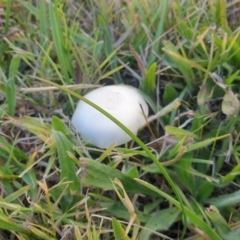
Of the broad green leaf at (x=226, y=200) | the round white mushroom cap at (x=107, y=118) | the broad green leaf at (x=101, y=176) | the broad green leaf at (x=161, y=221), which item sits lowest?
the broad green leaf at (x=161, y=221)

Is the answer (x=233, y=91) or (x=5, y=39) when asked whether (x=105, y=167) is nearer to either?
(x=233, y=91)

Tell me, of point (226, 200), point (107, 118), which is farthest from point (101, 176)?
point (226, 200)

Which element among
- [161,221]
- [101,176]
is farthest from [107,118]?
[161,221]

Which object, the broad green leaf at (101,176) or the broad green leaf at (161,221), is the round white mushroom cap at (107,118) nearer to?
the broad green leaf at (101,176)

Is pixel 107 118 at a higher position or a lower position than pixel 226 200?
higher

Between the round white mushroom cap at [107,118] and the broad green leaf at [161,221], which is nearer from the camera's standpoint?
the broad green leaf at [161,221]

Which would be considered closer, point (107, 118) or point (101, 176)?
point (101, 176)

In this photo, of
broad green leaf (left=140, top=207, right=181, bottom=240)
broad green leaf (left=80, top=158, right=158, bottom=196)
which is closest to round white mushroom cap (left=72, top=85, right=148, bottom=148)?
broad green leaf (left=80, top=158, right=158, bottom=196)

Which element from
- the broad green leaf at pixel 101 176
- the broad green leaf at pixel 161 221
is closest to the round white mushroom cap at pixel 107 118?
the broad green leaf at pixel 101 176

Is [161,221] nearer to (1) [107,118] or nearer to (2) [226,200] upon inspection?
(2) [226,200]
